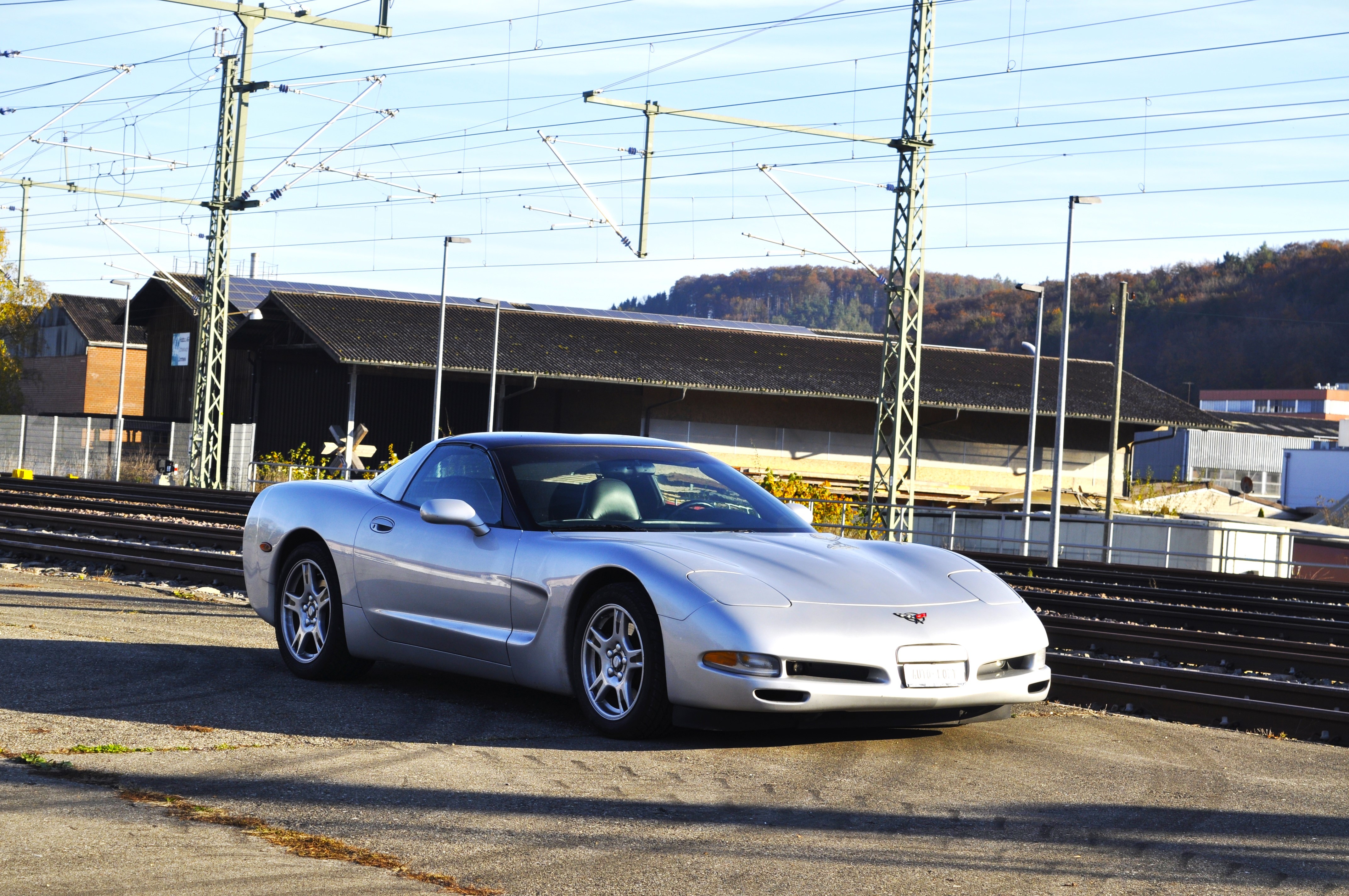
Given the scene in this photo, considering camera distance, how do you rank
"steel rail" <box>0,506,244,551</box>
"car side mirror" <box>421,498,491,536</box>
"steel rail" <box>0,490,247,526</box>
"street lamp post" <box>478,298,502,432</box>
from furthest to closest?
"street lamp post" <box>478,298,502,432</box>, "steel rail" <box>0,490,247,526</box>, "steel rail" <box>0,506,244,551</box>, "car side mirror" <box>421,498,491,536</box>

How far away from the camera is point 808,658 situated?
5.77m

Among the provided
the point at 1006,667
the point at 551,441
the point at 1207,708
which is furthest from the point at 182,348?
the point at 1006,667

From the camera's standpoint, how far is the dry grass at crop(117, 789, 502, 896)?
3.99 m

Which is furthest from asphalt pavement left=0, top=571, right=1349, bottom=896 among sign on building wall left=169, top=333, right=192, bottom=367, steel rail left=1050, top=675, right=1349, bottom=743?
sign on building wall left=169, top=333, right=192, bottom=367

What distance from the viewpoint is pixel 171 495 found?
3066 cm

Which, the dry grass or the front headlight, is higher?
the front headlight

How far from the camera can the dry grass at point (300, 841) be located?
3990 millimetres

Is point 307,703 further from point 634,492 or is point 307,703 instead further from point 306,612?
point 634,492

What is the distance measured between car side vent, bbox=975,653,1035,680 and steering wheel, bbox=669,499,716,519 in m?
1.65

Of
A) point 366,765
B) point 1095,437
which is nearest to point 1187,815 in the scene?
point 366,765

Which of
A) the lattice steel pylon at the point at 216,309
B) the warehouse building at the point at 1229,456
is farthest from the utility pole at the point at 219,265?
the warehouse building at the point at 1229,456

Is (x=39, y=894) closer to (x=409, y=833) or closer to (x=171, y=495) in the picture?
(x=409, y=833)

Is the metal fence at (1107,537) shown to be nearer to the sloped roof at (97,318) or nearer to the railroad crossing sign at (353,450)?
the railroad crossing sign at (353,450)

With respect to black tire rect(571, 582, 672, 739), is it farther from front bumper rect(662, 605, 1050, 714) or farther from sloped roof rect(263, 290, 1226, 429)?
sloped roof rect(263, 290, 1226, 429)
